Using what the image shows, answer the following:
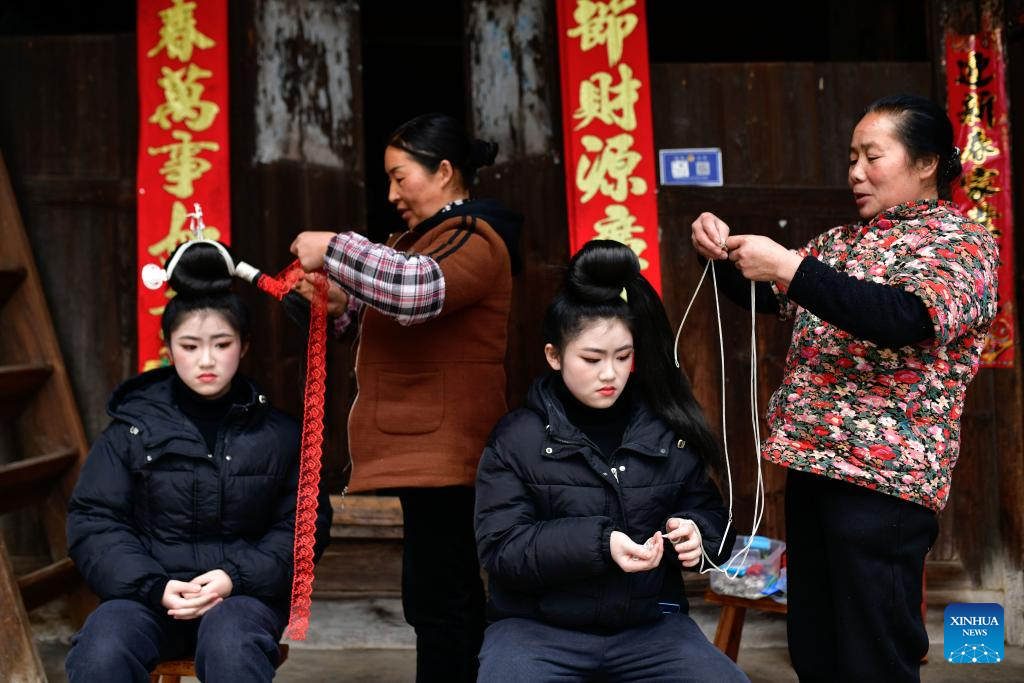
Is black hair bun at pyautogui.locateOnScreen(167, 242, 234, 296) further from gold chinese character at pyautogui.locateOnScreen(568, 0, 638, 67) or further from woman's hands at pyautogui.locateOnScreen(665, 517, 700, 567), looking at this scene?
gold chinese character at pyautogui.locateOnScreen(568, 0, 638, 67)

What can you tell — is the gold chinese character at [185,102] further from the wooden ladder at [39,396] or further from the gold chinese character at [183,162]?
the wooden ladder at [39,396]

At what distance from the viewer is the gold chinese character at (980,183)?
379cm

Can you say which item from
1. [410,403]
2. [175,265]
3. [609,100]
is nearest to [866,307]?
[410,403]

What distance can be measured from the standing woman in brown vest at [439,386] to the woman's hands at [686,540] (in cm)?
61

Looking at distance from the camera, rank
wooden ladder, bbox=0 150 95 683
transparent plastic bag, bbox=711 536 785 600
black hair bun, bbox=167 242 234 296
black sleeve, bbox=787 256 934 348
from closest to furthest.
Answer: black sleeve, bbox=787 256 934 348, black hair bun, bbox=167 242 234 296, transparent plastic bag, bbox=711 536 785 600, wooden ladder, bbox=0 150 95 683

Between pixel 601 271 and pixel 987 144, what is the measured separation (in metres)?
2.11

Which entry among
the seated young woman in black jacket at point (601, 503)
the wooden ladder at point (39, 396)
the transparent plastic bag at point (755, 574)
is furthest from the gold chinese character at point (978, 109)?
the wooden ladder at point (39, 396)

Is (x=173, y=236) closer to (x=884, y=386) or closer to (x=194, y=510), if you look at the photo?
(x=194, y=510)

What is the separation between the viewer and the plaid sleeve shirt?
8.19 feet

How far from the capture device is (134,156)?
3.96m

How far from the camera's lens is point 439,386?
8.97 ft

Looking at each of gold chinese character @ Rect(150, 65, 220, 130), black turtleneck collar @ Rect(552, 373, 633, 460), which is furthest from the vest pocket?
gold chinese character @ Rect(150, 65, 220, 130)

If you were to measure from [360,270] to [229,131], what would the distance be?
1668 mm

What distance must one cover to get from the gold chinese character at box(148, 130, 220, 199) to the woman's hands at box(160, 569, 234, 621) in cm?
170
